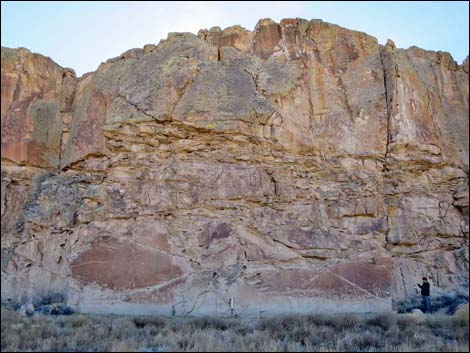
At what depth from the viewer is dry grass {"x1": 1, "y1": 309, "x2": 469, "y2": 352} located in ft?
27.3

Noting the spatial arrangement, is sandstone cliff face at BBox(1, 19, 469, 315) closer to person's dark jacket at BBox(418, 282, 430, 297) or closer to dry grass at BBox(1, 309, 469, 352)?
person's dark jacket at BBox(418, 282, 430, 297)

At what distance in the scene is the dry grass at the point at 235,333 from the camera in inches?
328

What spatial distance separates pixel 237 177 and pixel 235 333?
213 inches

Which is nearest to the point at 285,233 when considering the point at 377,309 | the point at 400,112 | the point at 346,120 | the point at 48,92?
the point at 377,309

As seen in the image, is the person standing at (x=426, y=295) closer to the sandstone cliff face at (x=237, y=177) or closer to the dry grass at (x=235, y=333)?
the sandstone cliff face at (x=237, y=177)

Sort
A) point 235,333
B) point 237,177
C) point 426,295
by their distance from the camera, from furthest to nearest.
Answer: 1. point 237,177
2. point 426,295
3. point 235,333

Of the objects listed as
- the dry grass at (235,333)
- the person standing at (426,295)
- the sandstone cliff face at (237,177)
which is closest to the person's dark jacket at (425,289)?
the person standing at (426,295)

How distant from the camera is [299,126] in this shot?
14602 millimetres

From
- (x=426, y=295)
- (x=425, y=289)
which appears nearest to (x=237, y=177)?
(x=425, y=289)

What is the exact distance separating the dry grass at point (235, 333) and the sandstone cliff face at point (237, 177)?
166 cm

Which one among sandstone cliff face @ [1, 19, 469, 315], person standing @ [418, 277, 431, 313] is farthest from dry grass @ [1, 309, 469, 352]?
person standing @ [418, 277, 431, 313]

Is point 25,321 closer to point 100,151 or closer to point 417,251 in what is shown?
point 100,151

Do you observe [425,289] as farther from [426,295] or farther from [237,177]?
[237,177]

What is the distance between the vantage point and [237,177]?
1397 cm
